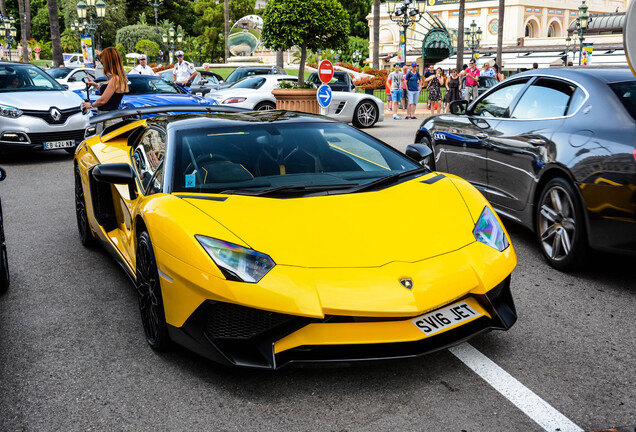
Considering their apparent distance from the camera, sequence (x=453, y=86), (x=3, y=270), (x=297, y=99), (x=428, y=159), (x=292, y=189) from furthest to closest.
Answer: (x=453, y=86)
(x=297, y=99)
(x=428, y=159)
(x=3, y=270)
(x=292, y=189)

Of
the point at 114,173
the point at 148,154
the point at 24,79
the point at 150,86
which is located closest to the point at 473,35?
the point at 150,86

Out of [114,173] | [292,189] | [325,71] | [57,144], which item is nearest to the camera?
[292,189]

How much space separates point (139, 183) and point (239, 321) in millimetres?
1687

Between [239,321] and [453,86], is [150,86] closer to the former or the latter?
[239,321]

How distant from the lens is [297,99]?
1647 centimetres

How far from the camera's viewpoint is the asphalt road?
3045mm

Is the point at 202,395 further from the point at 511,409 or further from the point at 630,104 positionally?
the point at 630,104

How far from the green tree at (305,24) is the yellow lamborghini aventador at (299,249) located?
1447cm

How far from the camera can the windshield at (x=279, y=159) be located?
4.05 meters

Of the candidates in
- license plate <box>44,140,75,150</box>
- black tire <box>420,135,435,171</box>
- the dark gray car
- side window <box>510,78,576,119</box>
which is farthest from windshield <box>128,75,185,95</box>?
side window <box>510,78,576,119</box>

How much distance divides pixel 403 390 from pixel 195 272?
1096 millimetres

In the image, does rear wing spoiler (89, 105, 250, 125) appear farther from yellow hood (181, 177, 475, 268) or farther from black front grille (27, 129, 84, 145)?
black front grille (27, 129, 84, 145)

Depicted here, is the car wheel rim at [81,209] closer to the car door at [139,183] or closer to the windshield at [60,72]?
the car door at [139,183]

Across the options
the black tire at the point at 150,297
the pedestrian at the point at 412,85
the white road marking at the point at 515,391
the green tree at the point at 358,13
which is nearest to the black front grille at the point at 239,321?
the black tire at the point at 150,297
